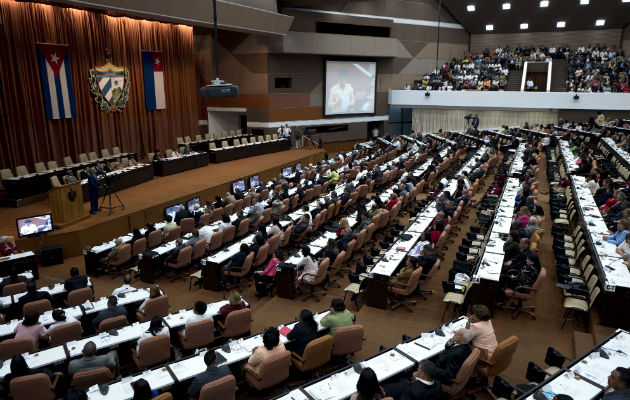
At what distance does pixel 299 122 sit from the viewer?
93.0 ft

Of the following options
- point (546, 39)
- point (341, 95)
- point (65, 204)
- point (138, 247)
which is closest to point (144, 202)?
point (65, 204)

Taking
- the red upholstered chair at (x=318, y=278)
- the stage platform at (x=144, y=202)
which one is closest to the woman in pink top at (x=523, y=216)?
the red upholstered chair at (x=318, y=278)

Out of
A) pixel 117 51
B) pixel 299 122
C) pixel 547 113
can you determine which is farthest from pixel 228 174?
pixel 547 113

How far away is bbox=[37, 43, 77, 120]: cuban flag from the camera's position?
56.4ft

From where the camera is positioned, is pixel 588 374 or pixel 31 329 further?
pixel 31 329

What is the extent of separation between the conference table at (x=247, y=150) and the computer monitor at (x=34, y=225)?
1089 cm

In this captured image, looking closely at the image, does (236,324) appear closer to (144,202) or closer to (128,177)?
(144,202)

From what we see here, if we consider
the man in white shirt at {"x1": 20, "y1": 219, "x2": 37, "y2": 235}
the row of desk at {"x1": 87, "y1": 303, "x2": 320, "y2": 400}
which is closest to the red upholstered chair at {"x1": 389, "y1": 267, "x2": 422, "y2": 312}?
the row of desk at {"x1": 87, "y1": 303, "x2": 320, "y2": 400}

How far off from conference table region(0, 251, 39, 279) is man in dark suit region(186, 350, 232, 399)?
6.92 metres

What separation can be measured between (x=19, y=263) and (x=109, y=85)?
12.1 meters

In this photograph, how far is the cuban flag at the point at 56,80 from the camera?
56.4 ft

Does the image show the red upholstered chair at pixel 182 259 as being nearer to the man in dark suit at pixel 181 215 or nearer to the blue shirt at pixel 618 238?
the man in dark suit at pixel 181 215

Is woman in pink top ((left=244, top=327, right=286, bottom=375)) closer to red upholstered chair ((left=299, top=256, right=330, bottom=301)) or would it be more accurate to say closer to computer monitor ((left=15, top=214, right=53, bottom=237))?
red upholstered chair ((left=299, top=256, right=330, bottom=301))

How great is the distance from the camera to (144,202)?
49.0 ft
